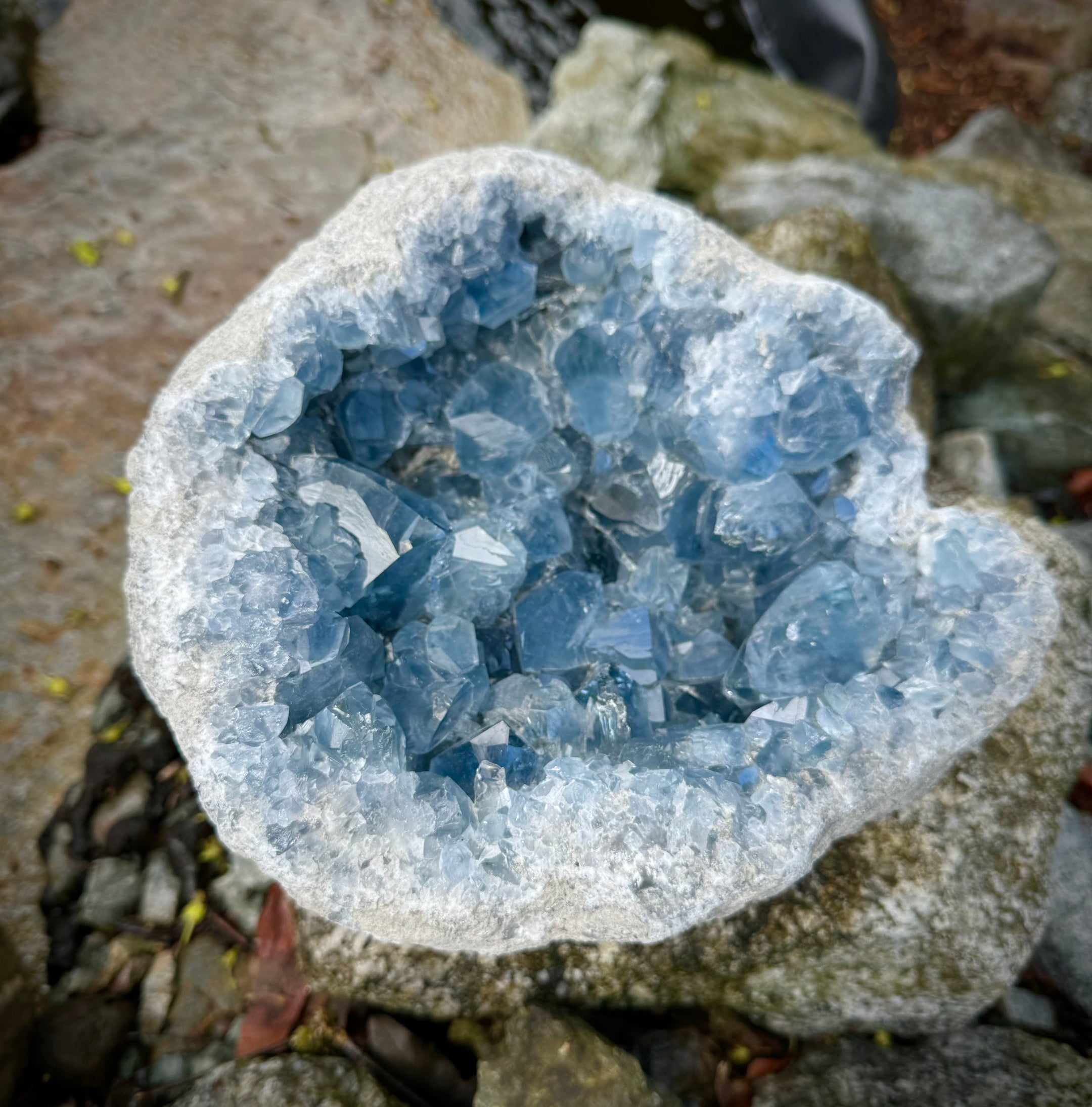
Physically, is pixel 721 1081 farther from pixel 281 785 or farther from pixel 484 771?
pixel 281 785

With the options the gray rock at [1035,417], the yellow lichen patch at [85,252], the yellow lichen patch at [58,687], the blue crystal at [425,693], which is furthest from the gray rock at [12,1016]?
the gray rock at [1035,417]

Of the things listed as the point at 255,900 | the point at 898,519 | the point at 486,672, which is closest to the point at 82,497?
the point at 255,900

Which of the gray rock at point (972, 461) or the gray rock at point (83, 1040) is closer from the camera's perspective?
the gray rock at point (83, 1040)

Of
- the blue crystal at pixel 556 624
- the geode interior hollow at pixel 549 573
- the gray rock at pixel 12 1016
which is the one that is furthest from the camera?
the gray rock at pixel 12 1016

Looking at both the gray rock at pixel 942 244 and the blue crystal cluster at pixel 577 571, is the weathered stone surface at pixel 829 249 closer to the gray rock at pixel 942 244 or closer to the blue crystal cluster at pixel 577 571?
the gray rock at pixel 942 244

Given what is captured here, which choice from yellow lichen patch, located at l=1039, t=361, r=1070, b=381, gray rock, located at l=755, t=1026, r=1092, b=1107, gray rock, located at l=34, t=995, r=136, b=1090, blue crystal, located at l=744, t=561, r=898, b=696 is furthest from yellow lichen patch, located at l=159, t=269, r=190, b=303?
yellow lichen patch, located at l=1039, t=361, r=1070, b=381

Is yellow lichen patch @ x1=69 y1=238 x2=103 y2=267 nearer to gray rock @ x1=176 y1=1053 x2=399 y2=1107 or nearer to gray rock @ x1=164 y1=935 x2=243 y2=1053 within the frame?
gray rock @ x1=164 y1=935 x2=243 y2=1053

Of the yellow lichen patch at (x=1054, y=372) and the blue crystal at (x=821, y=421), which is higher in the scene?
the blue crystal at (x=821, y=421)

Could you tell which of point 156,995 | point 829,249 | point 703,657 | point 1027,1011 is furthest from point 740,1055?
point 829,249
